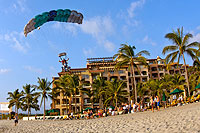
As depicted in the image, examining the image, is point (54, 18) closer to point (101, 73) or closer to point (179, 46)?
point (179, 46)

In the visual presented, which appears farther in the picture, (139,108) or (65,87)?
(65,87)

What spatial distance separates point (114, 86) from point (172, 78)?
19132 millimetres

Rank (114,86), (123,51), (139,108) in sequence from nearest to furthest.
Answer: (139,108), (123,51), (114,86)

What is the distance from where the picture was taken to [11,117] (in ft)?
183

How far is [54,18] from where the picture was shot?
92.3 ft

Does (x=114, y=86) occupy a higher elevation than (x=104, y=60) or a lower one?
lower

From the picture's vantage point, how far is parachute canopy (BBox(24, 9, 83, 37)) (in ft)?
87.2

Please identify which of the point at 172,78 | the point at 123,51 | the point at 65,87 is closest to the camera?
the point at 123,51

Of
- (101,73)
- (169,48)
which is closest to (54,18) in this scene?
(169,48)

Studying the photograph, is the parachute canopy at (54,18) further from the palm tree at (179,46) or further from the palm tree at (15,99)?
the palm tree at (15,99)

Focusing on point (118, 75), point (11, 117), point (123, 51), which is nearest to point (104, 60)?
point (118, 75)

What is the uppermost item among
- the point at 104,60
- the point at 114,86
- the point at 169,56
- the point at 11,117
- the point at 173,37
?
the point at 104,60

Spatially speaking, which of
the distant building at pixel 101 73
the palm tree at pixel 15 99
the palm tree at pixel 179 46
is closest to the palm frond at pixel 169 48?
the palm tree at pixel 179 46

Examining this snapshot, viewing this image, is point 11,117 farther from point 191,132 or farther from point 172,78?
point 191,132
